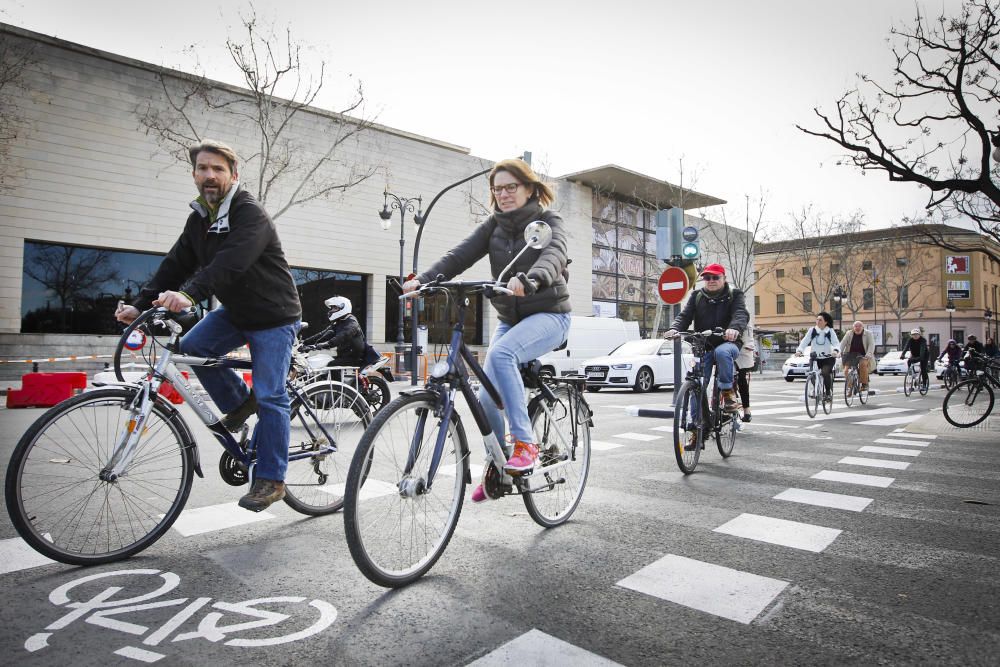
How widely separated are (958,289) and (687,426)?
70.3 m

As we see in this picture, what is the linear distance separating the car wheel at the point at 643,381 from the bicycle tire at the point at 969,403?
8.69 meters

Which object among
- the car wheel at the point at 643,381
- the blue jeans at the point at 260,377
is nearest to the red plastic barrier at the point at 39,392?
the blue jeans at the point at 260,377

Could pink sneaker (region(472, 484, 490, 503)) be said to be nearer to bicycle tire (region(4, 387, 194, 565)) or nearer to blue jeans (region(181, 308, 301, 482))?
blue jeans (region(181, 308, 301, 482))

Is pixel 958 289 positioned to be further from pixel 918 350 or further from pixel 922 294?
pixel 918 350

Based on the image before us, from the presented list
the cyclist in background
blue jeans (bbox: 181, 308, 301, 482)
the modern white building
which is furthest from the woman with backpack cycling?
the modern white building

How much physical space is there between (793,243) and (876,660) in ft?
143

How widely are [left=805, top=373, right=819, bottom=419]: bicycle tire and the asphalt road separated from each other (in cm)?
696

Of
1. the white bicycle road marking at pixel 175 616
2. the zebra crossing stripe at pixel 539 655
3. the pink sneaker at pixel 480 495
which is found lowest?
the zebra crossing stripe at pixel 539 655

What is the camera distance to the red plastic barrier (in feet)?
39.4

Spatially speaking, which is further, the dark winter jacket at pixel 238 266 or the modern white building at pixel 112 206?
the modern white building at pixel 112 206

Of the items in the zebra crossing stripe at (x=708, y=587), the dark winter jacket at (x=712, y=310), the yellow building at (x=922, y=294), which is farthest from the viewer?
the yellow building at (x=922, y=294)

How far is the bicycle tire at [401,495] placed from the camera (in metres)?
2.61

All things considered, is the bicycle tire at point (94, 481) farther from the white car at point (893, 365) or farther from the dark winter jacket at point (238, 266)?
the white car at point (893, 365)

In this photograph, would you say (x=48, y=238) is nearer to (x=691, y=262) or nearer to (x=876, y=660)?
(x=691, y=262)
